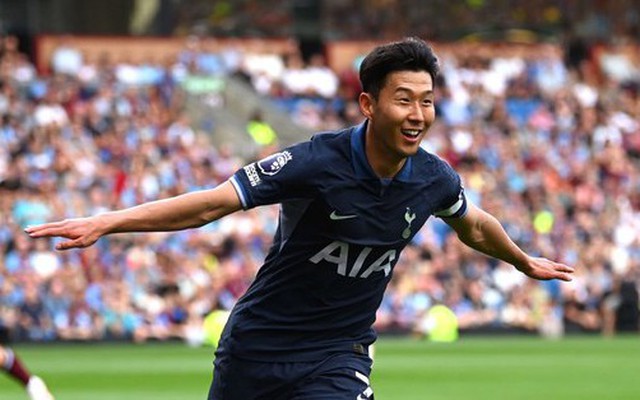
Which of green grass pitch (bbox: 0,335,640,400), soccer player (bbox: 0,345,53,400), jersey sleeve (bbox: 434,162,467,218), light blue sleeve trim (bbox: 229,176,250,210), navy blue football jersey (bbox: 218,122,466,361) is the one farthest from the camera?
green grass pitch (bbox: 0,335,640,400)

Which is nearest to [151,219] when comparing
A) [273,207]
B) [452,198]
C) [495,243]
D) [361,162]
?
[361,162]

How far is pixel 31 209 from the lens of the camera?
1016 inches

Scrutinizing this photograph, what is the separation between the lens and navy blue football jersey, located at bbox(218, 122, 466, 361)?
24.1ft

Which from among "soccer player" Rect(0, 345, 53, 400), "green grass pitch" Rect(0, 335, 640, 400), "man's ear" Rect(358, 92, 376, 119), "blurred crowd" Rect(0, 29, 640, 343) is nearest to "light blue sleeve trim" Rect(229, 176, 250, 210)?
"man's ear" Rect(358, 92, 376, 119)

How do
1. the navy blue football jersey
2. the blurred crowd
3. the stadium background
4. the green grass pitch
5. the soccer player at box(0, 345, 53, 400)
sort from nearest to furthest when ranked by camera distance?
the navy blue football jersey → the soccer player at box(0, 345, 53, 400) → the green grass pitch → the blurred crowd → the stadium background

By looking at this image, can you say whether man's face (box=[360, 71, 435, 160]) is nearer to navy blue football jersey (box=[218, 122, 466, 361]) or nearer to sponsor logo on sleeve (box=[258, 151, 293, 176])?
navy blue football jersey (box=[218, 122, 466, 361])

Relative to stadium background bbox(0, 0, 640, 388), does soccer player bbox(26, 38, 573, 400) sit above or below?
below

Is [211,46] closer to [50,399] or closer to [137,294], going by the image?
[137,294]

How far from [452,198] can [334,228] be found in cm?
69

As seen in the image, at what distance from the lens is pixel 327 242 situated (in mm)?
7457

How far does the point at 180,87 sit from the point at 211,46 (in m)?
2.52

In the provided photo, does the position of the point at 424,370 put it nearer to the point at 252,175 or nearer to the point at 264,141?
the point at 264,141

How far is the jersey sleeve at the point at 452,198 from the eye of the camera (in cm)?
776

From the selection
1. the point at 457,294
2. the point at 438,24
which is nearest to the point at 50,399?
the point at 457,294
